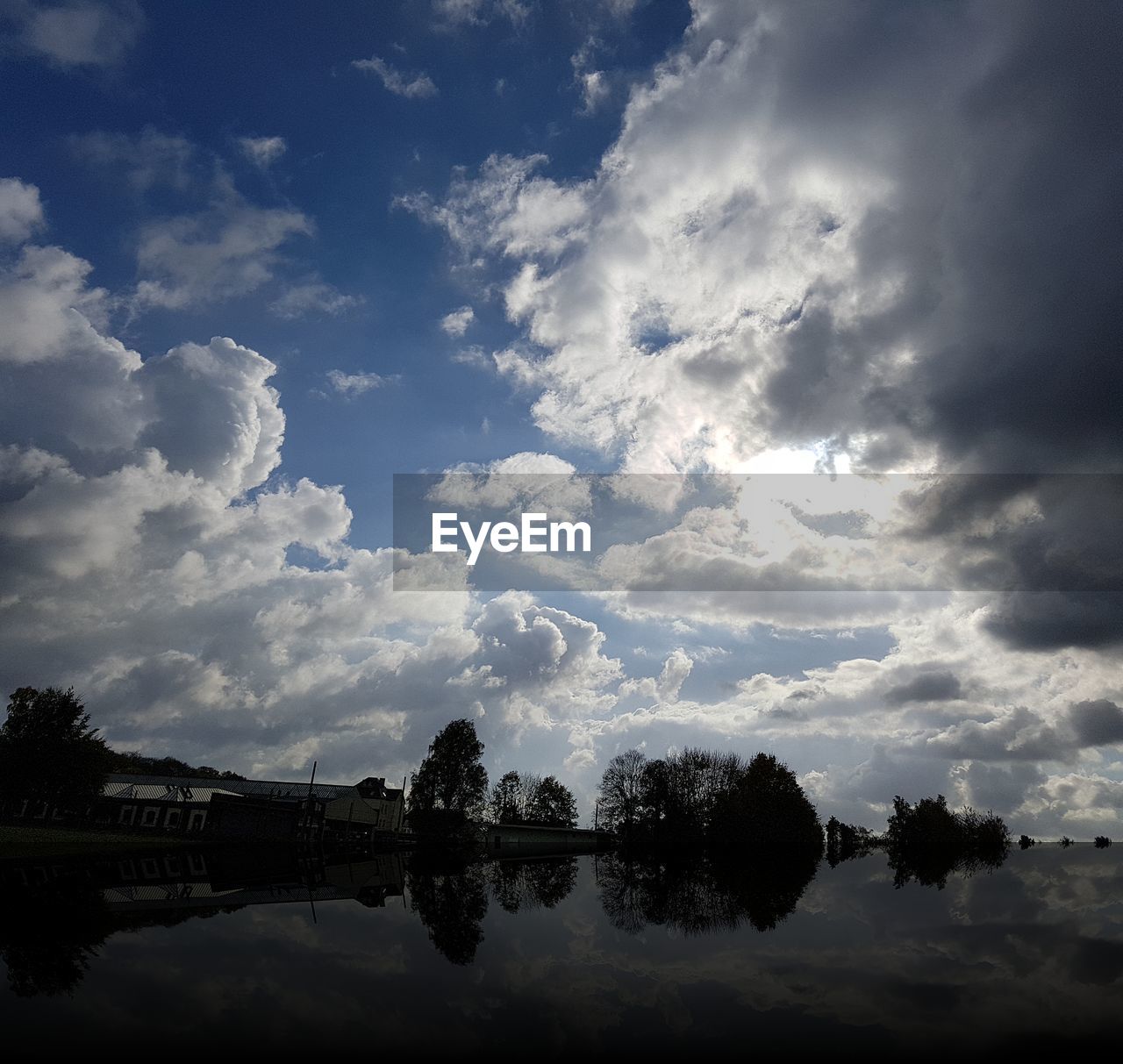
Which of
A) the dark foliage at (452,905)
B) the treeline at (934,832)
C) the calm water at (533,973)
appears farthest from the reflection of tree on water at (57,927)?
the treeline at (934,832)

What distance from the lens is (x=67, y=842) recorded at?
227ft

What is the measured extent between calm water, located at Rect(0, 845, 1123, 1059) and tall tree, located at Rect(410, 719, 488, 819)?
2812 inches

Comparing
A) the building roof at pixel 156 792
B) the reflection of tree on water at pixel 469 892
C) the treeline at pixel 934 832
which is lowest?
the treeline at pixel 934 832

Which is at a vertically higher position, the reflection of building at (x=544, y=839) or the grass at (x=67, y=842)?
the grass at (x=67, y=842)

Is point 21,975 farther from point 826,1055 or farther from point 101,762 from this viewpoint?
point 101,762

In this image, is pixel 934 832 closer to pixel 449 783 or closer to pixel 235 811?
pixel 449 783

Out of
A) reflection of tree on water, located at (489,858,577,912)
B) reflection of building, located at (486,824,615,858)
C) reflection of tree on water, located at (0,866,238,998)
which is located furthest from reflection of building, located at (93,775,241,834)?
reflection of tree on water, located at (0,866,238,998)

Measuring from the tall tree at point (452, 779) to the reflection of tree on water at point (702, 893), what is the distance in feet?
121

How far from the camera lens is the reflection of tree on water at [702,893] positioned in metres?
30.2

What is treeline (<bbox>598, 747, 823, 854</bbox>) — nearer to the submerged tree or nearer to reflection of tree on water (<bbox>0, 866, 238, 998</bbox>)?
the submerged tree

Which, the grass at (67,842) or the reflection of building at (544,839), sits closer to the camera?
the grass at (67,842)

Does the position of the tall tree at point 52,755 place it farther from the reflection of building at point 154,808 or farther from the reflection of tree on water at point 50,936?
the reflection of tree on water at point 50,936

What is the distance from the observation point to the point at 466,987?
17.5 meters

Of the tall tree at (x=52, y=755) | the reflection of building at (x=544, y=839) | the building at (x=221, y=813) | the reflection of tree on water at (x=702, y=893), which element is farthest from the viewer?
the reflection of building at (x=544, y=839)
